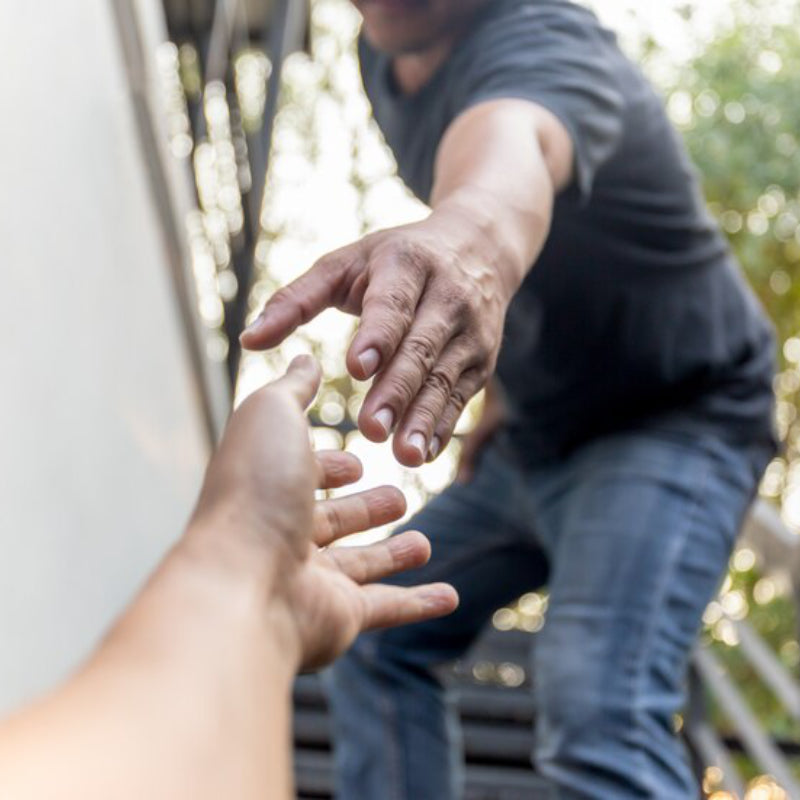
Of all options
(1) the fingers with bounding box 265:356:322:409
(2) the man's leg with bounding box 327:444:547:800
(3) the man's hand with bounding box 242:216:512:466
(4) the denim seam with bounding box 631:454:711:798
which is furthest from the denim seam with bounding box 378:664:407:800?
(1) the fingers with bounding box 265:356:322:409

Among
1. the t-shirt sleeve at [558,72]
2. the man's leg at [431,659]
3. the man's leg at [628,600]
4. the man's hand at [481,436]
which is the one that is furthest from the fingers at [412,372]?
the man's hand at [481,436]

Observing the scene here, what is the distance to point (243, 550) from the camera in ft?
2.31

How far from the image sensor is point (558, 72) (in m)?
1.36

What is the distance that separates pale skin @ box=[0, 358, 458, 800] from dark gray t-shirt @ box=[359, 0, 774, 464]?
0.81 meters

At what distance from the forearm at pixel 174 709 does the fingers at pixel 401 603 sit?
13 centimetres

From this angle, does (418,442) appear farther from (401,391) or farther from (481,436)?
(481,436)

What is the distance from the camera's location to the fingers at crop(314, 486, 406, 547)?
35.0 inches

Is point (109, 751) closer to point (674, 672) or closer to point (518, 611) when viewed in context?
point (674, 672)

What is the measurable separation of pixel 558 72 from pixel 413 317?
19.3 inches

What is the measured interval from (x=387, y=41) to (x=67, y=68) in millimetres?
682

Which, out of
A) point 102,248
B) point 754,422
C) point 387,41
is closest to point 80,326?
point 102,248

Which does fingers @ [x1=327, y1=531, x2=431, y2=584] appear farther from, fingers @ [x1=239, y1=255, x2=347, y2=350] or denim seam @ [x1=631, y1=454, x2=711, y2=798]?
denim seam @ [x1=631, y1=454, x2=711, y2=798]

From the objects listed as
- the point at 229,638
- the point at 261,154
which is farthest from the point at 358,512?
the point at 261,154

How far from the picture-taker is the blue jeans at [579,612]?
4.75 feet
